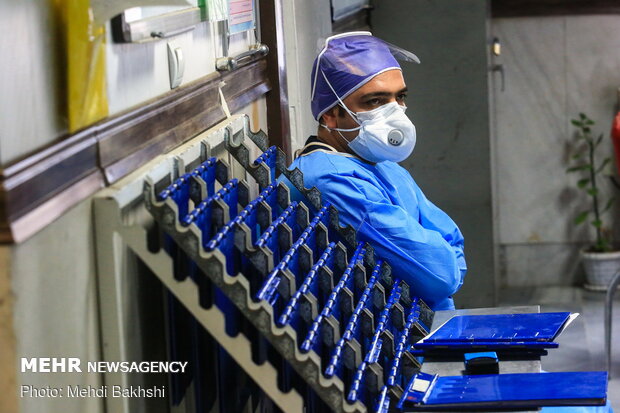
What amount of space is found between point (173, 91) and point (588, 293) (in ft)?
16.2

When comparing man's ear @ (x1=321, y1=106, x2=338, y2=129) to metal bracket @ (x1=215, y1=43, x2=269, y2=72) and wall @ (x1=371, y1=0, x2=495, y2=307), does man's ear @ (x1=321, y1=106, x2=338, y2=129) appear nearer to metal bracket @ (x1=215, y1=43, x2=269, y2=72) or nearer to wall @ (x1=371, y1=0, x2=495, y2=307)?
metal bracket @ (x1=215, y1=43, x2=269, y2=72)

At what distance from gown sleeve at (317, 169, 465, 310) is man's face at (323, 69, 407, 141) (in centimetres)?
24

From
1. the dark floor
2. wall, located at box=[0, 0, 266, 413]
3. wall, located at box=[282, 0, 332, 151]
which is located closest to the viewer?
wall, located at box=[0, 0, 266, 413]

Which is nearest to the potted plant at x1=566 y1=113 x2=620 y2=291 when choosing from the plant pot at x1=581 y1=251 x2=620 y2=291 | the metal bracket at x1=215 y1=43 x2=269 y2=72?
the plant pot at x1=581 y1=251 x2=620 y2=291

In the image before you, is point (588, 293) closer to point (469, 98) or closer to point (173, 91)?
point (469, 98)

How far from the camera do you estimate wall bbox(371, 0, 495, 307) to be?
17.1 ft

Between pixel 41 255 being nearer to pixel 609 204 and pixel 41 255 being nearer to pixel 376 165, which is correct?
pixel 376 165

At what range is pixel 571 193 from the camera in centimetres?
642

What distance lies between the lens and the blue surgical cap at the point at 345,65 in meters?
2.50

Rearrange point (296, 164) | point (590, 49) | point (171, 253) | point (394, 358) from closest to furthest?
point (171, 253), point (394, 358), point (296, 164), point (590, 49)

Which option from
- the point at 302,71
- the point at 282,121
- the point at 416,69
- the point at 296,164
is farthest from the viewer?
the point at 416,69

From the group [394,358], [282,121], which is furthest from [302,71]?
[394,358]

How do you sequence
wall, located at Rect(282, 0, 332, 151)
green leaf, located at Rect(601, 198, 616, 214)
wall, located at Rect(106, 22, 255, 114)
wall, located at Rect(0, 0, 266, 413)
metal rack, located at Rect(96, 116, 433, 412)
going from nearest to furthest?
1. wall, located at Rect(0, 0, 266, 413)
2. metal rack, located at Rect(96, 116, 433, 412)
3. wall, located at Rect(106, 22, 255, 114)
4. wall, located at Rect(282, 0, 332, 151)
5. green leaf, located at Rect(601, 198, 616, 214)

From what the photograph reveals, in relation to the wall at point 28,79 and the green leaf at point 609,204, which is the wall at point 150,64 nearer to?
the wall at point 28,79
